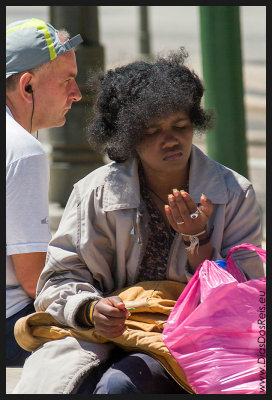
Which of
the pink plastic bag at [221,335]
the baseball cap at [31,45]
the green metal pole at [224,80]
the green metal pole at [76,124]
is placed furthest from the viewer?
the green metal pole at [76,124]

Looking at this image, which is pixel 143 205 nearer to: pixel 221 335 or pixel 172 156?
pixel 172 156

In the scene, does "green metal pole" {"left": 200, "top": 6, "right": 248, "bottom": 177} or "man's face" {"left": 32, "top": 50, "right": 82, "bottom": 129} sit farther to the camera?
"green metal pole" {"left": 200, "top": 6, "right": 248, "bottom": 177}

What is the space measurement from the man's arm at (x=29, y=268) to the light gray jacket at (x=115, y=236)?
3.9 inches

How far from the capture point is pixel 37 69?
3.55 metres

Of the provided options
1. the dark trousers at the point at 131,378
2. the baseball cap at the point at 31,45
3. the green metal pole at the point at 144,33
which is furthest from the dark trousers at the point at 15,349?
the green metal pole at the point at 144,33

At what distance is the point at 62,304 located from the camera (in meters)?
3.23

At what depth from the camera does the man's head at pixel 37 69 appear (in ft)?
11.5

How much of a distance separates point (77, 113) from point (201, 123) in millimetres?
3493

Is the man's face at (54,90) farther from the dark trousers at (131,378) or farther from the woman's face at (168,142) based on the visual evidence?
the dark trousers at (131,378)

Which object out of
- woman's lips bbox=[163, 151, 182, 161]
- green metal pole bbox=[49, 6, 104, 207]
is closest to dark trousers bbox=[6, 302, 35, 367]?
woman's lips bbox=[163, 151, 182, 161]

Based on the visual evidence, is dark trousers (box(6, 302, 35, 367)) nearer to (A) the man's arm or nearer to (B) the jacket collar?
Result: (A) the man's arm

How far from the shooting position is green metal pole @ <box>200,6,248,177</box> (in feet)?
18.2

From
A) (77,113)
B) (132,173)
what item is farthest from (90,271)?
(77,113)

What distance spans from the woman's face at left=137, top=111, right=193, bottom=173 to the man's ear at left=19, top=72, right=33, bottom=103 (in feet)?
1.76
